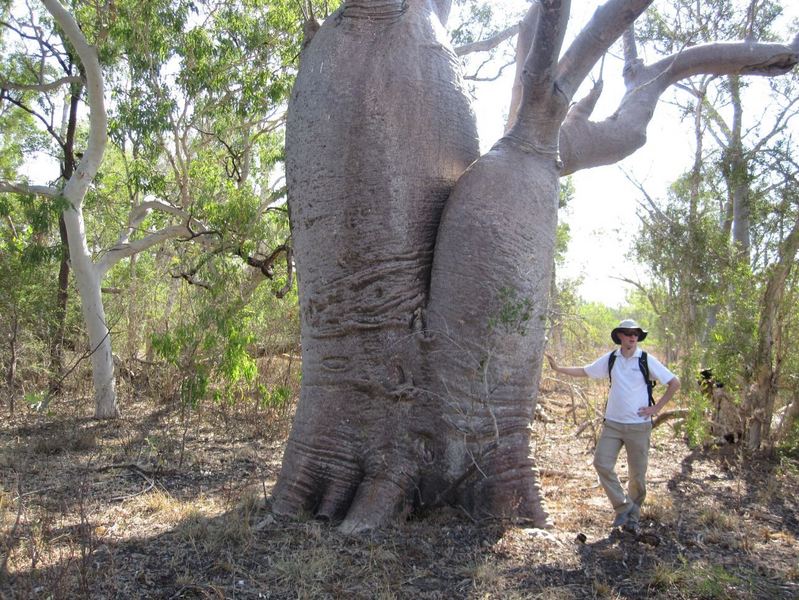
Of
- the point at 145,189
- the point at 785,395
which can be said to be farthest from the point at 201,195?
the point at 785,395

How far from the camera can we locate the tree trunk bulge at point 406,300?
3.96m

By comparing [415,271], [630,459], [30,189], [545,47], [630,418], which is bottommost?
[630,459]

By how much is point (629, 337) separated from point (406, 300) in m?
1.28

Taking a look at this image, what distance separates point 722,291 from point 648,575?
4.06 metres

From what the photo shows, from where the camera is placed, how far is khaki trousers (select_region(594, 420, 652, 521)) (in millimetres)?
4023

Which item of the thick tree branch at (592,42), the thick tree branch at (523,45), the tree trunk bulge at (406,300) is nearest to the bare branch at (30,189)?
the tree trunk bulge at (406,300)

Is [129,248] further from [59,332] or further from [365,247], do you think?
[365,247]

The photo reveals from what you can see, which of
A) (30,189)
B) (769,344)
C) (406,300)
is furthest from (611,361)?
(30,189)

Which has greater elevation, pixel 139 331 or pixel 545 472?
pixel 139 331

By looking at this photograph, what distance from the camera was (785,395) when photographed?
648 centimetres

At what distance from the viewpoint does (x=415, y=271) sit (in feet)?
13.8

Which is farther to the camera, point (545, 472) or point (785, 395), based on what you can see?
point (785, 395)

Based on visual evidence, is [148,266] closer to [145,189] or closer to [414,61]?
[145,189]

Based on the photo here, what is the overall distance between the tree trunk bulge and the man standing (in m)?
0.44
